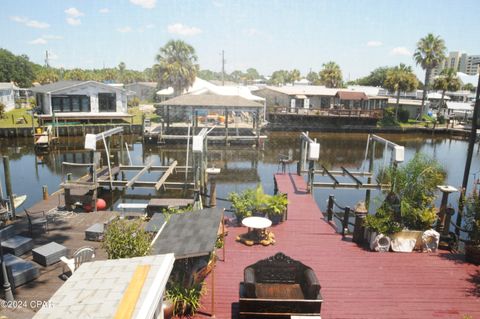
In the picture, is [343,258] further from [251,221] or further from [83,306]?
[83,306]

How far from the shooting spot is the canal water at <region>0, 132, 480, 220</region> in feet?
74.3

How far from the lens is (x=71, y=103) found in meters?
43.6

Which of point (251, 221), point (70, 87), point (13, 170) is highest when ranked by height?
point (70, 87)

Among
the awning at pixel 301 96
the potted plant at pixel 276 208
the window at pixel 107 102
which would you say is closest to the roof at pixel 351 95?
the awning at pixel 301 96

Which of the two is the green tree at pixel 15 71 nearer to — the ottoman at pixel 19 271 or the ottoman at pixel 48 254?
the ottoman at pixel 48 254

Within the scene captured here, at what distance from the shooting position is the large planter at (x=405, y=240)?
37.9 ft

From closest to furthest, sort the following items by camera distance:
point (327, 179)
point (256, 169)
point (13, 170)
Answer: point (327, 179), point (13, 170), point (256, 169)

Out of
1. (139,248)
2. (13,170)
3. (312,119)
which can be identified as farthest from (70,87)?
(139,248)

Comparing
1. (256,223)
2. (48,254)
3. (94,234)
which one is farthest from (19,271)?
(256,223)

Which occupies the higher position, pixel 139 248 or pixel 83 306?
pixel 83 306

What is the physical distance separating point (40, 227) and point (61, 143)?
27.8 meters

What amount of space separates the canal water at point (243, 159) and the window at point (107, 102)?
23.7 ft

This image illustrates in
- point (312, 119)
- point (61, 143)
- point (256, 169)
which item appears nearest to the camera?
point (256, 169)

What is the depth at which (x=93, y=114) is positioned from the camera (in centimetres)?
4375
